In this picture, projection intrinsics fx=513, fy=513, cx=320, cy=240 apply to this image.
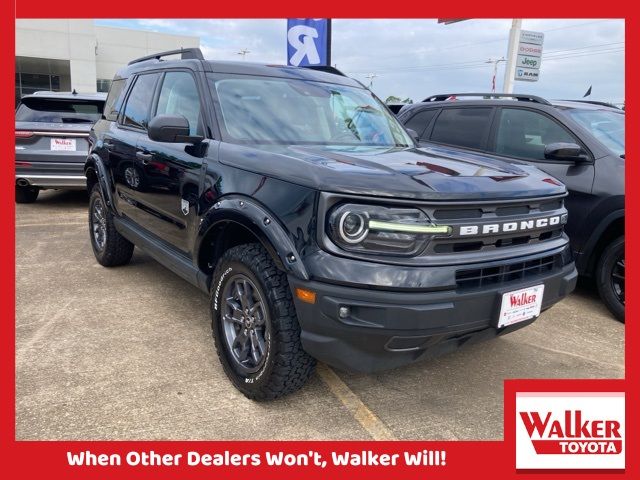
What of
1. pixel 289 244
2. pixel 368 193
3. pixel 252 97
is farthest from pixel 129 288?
pixel 368 193

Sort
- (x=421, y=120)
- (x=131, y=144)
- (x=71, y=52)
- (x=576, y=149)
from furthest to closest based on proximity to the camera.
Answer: (x=71, y=52) < (x=421, y=120) < (x=576, y=149) < (x=131, y=144)

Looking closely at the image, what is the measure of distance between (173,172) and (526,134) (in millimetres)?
3386

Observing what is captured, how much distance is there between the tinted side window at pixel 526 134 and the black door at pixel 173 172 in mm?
3115

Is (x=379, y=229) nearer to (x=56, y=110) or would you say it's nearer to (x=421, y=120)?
(x=421, y=120)

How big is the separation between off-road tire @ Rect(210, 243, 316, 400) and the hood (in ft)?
1.48

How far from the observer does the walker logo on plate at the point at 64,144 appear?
7.37 metres

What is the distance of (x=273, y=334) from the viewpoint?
2.51m

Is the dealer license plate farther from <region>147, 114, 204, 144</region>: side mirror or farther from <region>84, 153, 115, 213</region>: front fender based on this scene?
<region>84, 153, 115, 213</region>: front fender

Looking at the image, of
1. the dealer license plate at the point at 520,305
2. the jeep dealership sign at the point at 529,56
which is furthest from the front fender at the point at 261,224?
the jeep dealership sign at the point at 529,56

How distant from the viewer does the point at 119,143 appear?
440cm

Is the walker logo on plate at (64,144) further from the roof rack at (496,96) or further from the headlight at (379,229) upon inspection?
the headlight at (379,229)

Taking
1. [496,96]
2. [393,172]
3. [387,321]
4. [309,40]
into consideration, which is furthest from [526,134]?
[309,40]

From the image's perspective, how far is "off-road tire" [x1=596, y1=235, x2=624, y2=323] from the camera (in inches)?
162

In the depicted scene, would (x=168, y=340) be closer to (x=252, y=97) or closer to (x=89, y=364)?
(x=89, y=364)
